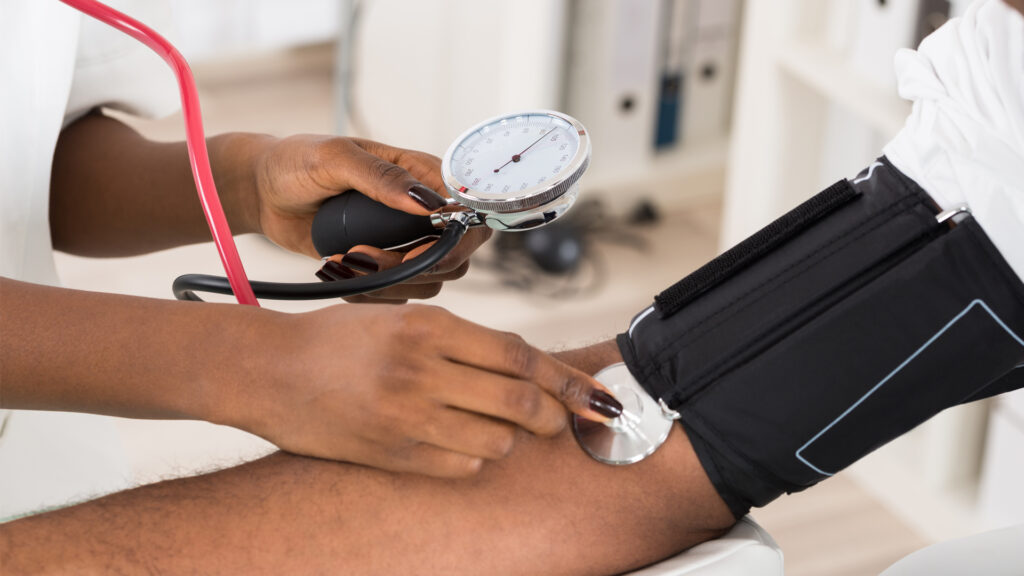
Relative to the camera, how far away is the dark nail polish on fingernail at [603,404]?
73 cm

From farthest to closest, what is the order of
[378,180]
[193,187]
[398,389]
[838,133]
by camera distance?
[838,133]
[193,187]
[378,180]
[398,389]

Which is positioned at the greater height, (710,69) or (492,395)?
(710,69)

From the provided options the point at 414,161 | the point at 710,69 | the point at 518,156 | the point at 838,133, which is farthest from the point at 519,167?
the point at 710,69

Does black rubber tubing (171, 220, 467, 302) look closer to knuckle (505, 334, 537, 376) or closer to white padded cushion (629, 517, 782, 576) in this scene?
knuckle (505, 334, 537, 376)

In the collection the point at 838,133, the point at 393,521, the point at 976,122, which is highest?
the point at 838,133

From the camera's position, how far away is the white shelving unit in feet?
5.68

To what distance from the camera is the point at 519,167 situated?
842 millimetres

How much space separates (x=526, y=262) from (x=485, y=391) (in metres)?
1.83

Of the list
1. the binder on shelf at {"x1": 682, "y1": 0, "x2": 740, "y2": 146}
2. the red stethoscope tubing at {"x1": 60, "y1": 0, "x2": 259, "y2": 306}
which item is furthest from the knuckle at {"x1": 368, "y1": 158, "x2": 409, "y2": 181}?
the binder on shelf at {"x1": 682, "y1": 0, "x2": 740, "y2": 146}

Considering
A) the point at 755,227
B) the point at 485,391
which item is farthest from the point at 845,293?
the point at 755,227

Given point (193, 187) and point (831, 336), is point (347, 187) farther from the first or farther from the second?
point (831, 336)

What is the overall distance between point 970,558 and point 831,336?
171 millimetres

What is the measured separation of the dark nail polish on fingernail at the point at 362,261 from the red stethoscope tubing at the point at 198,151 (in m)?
0.08

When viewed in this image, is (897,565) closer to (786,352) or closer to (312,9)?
(786,352)
